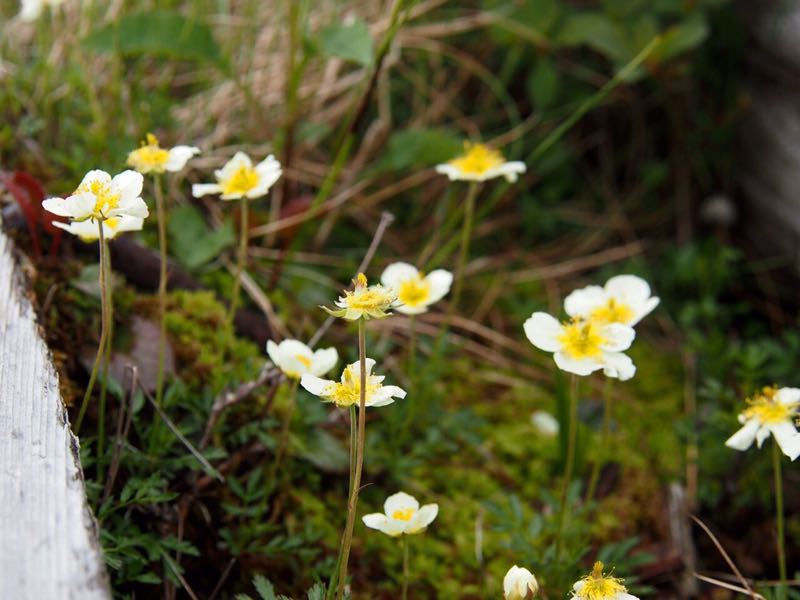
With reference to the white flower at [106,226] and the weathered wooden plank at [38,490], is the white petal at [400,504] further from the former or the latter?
the white flower at [106,226]

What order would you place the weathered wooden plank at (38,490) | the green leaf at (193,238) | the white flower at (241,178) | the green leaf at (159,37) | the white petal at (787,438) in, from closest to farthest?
the weathered wooden plank at (38,490), the white petal at (787,438), the white flower at (241,178), the green leaf at (193,238), the green leaf at (159,37)

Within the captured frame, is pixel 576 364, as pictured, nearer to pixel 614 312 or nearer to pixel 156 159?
pixel 614 312

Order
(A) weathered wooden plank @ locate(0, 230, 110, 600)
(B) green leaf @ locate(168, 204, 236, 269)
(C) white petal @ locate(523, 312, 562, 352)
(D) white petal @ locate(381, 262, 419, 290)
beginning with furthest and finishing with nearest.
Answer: (B) green leaf @ locate(168, 204, 236, 269) → (D) white petal @ locate(381, 262, 419, 290) → (C) white petal @ locate(523, 312, 562, 352) → (A) weathered wooden plank @ locate(0, 230, 110, 600)

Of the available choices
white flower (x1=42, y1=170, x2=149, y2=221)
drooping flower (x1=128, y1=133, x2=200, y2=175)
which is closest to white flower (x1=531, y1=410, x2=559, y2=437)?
drooping flower (x1=128, y1=133, x2=200, y2=175)

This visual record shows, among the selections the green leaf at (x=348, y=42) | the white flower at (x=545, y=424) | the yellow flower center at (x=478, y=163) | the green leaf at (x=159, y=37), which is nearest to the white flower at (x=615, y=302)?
the yellow flower center at (x=478, y=163)

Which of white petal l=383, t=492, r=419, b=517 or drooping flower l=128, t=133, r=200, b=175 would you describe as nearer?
white petal l=383, t=492, r=419, b=517

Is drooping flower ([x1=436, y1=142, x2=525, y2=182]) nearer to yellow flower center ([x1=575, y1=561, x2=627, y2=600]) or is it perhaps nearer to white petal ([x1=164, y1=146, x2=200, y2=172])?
white petal ([x1=164, y1=146, x2=200, y2=172])
